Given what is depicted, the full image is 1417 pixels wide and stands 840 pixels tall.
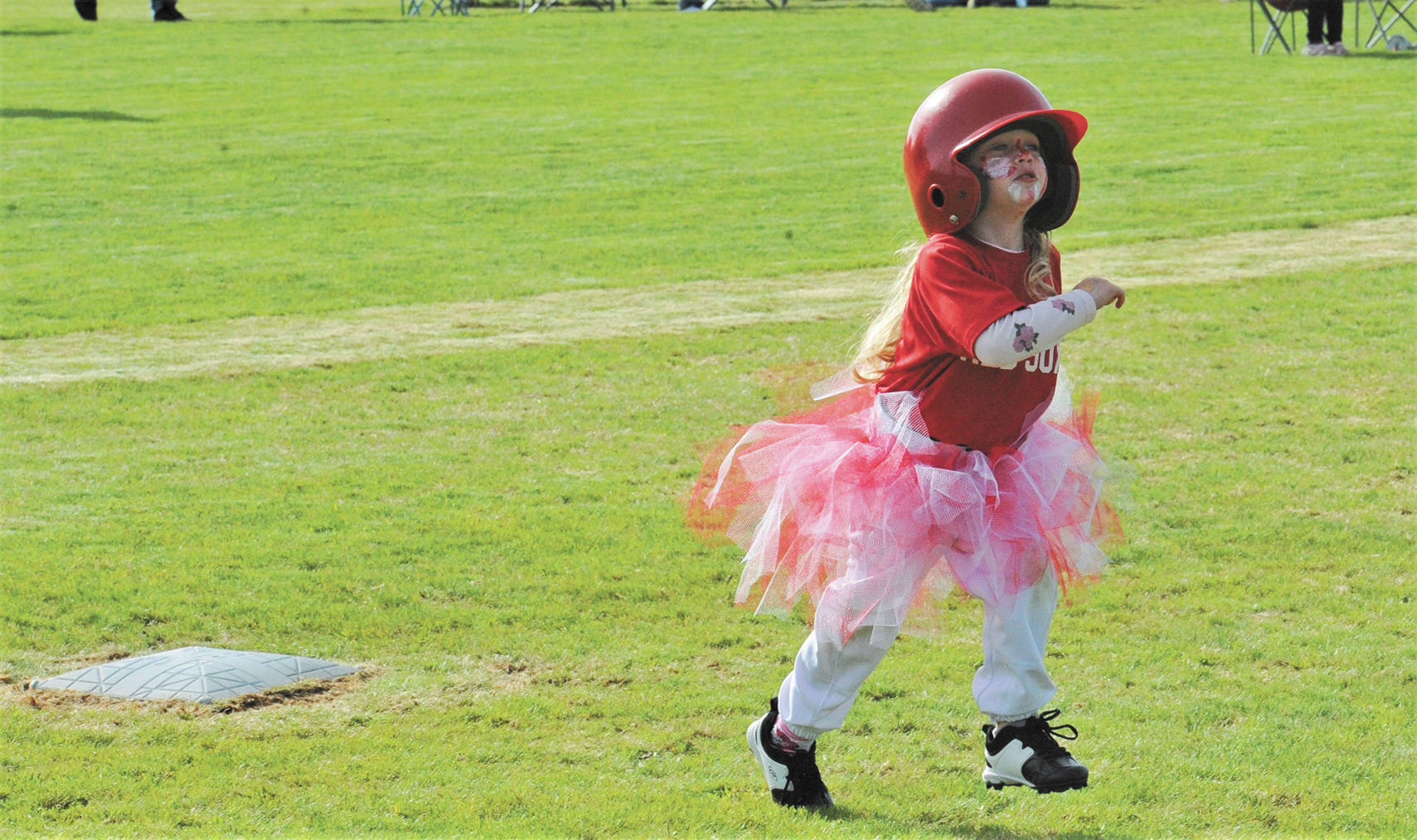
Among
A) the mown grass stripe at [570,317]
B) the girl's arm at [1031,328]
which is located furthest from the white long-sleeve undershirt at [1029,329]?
the mown grass stripe at [570,317]

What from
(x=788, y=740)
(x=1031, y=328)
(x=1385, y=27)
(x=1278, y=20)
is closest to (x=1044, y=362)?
(x=1031, y=328)

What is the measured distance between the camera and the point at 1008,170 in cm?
432

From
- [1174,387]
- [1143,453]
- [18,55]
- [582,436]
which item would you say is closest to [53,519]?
[582,436]

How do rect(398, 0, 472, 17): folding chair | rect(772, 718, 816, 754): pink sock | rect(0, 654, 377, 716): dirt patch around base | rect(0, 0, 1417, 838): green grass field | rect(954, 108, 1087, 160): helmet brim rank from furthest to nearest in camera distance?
1. rect(398, 0, 472, 17): folding chair
2. rect(0, 654, 377, 716): dirt patch around base
3. rect(0, 0, 1417, 838): green grass field
4. rect(772, 718, 816, 754): pink sock
5. rect(954, 108, 1087, 160): helmet brim

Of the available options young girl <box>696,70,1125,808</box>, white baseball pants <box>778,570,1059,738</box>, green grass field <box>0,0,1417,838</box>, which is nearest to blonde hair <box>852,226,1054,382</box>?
young girl <box>696,70,1125,808</box>

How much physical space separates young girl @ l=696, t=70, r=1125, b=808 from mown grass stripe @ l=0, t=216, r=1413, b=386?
710cm

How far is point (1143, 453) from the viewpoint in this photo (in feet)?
28.1

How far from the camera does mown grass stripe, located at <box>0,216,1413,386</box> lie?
1109cm

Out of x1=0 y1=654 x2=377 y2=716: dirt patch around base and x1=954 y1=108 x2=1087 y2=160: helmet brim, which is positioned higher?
x1=954 y1=108 x2=1087 y2=160: helmet brim

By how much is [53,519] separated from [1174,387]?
6517 mm

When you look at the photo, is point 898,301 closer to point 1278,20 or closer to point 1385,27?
point 1385,27

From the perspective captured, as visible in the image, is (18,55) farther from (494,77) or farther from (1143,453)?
(1143,453)

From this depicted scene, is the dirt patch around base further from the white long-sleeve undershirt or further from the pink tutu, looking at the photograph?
the white long-sleeve undershirt

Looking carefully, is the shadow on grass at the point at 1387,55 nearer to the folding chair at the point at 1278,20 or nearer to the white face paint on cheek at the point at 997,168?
the folding chair at the point at 1278,20
